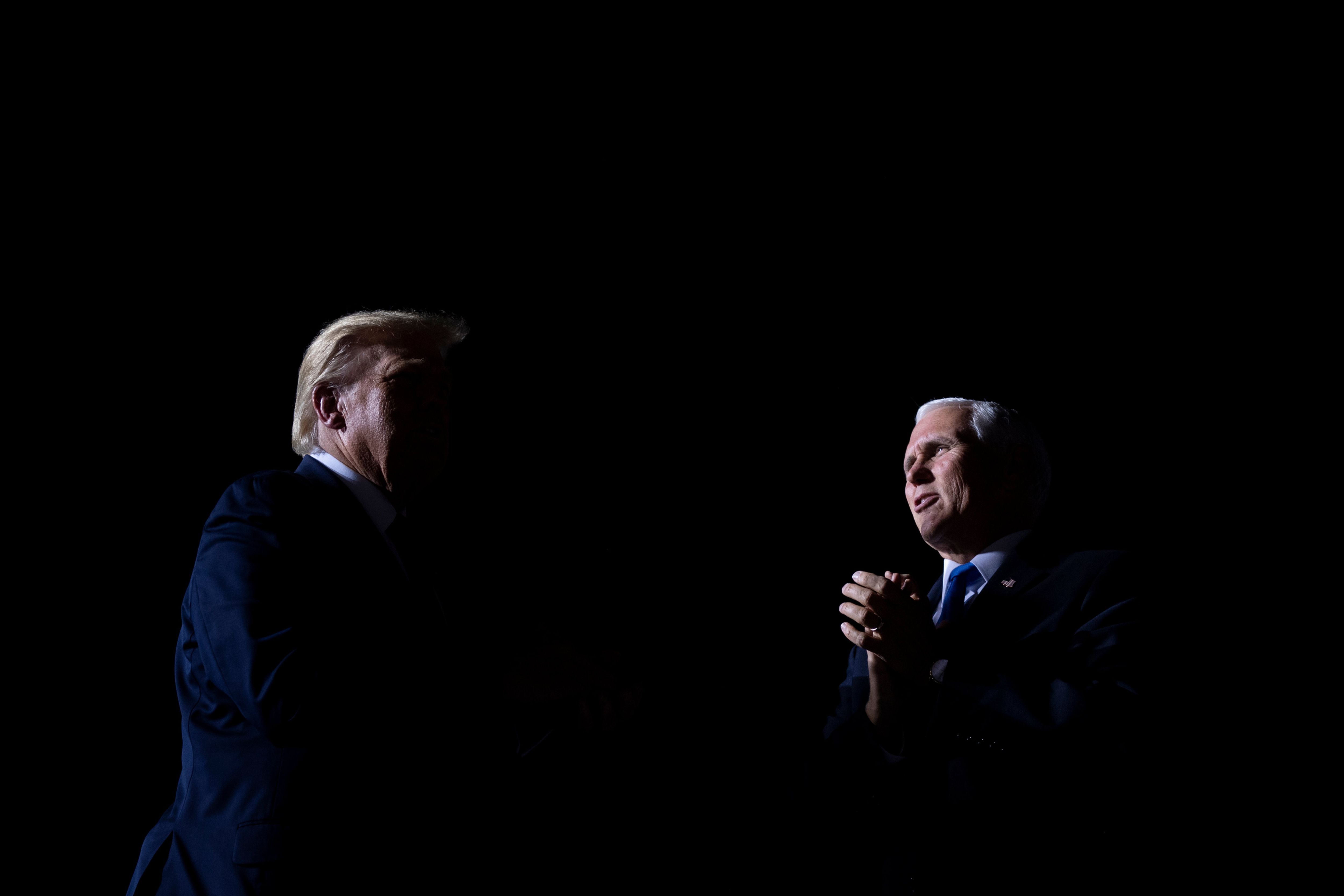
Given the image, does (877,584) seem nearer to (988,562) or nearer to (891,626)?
(891,626)

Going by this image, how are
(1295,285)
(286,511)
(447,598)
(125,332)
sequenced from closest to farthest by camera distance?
(286,511), (447,598), (125,332), (1295,285)

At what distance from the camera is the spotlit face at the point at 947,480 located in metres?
2.00

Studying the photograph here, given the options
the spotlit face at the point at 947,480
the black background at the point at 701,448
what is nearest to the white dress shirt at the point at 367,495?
the black background at the point at 701,448

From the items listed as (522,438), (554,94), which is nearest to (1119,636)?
(522,438)

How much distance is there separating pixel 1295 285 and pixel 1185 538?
2.54 ft

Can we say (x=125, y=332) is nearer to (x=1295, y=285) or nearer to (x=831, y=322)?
(x=831, y=322)

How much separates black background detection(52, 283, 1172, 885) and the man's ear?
72 centimetres

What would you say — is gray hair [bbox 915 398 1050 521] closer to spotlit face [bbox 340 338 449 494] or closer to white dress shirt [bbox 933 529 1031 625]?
white dress shirt [bbox 933 529 1031 625]

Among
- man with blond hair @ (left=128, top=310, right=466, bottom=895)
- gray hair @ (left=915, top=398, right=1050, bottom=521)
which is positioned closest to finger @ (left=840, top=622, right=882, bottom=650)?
gray hair @ (left=915, top=398, right=1050, bottom=521)

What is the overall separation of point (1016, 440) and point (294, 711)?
5.10 ft

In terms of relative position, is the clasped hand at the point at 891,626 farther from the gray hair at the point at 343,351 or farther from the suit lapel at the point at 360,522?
the gray hair at the point at 343,351

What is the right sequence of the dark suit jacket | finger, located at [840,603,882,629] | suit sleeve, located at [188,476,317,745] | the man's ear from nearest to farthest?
suit sleeve, located at [188,476,317,745] < the dark suit jacket < finger, located at [840,603,882,629] < the man's ear

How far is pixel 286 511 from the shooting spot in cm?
151

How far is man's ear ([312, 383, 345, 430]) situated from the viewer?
1.84m
